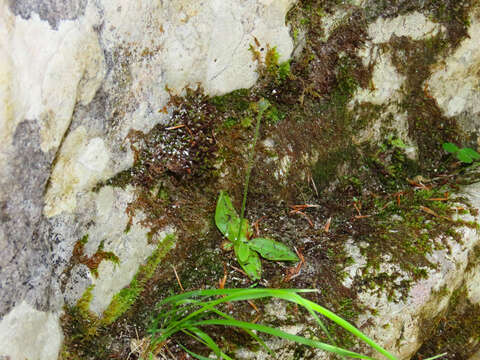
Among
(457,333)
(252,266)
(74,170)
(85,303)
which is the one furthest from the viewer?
(457,333)

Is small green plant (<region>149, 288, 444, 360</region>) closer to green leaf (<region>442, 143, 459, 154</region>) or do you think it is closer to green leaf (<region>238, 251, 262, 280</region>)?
green leaf (<region>238, 251, 262, 280</region>)

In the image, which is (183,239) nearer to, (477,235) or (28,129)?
(28,129)

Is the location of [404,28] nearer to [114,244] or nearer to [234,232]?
[234,232]

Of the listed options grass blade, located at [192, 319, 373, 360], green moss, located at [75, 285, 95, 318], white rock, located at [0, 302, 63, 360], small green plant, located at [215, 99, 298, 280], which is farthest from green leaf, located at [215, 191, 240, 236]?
white rock, located at [0, 302, 63, 360]

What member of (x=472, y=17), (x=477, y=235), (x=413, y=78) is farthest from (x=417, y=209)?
(x=472, y=17)

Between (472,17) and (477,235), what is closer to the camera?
(477,235)

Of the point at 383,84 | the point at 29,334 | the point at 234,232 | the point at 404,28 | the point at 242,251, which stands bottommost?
the point at 29,334

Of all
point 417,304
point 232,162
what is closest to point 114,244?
point 232,162
